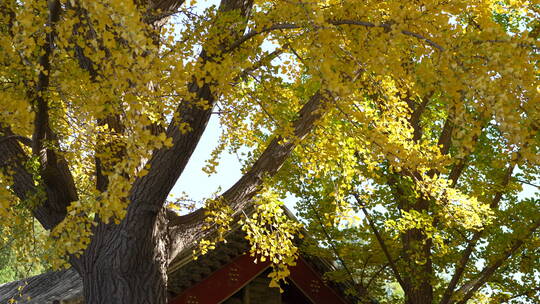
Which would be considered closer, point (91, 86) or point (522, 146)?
point (522, 146)

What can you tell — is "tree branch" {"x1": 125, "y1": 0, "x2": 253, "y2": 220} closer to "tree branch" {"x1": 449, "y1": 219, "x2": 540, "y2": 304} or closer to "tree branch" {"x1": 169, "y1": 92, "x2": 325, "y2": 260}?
"tree branch" {"x1": 169, "y1": 92, "x2": 325, "y2": 260}

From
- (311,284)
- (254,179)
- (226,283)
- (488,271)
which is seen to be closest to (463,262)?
(488,271)

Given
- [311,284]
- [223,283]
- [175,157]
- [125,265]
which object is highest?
[175,157]

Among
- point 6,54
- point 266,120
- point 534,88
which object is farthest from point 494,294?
point 6,54

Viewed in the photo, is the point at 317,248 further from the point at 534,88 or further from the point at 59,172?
the point at 534,88

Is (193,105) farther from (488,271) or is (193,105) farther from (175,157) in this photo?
(488,271)

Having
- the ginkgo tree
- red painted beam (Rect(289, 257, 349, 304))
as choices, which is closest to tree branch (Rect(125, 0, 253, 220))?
the ginkgo tree

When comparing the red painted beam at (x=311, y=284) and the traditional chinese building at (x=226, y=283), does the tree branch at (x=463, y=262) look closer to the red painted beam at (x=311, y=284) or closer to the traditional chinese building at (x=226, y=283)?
the traditional chinese building at (x=226, y=283)

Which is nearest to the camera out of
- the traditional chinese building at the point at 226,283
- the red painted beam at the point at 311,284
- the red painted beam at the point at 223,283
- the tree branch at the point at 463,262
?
the traditional chinese building at the point at 226,283

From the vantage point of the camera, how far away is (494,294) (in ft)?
33.0

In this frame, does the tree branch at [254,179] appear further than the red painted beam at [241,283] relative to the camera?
No

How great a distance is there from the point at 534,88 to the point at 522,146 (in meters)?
0.46

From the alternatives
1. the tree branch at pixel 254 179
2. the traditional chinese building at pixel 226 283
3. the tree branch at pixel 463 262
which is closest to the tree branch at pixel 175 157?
the tree branch at pixel 254 179

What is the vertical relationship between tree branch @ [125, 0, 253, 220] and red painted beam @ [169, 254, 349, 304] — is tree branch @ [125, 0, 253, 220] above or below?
above
